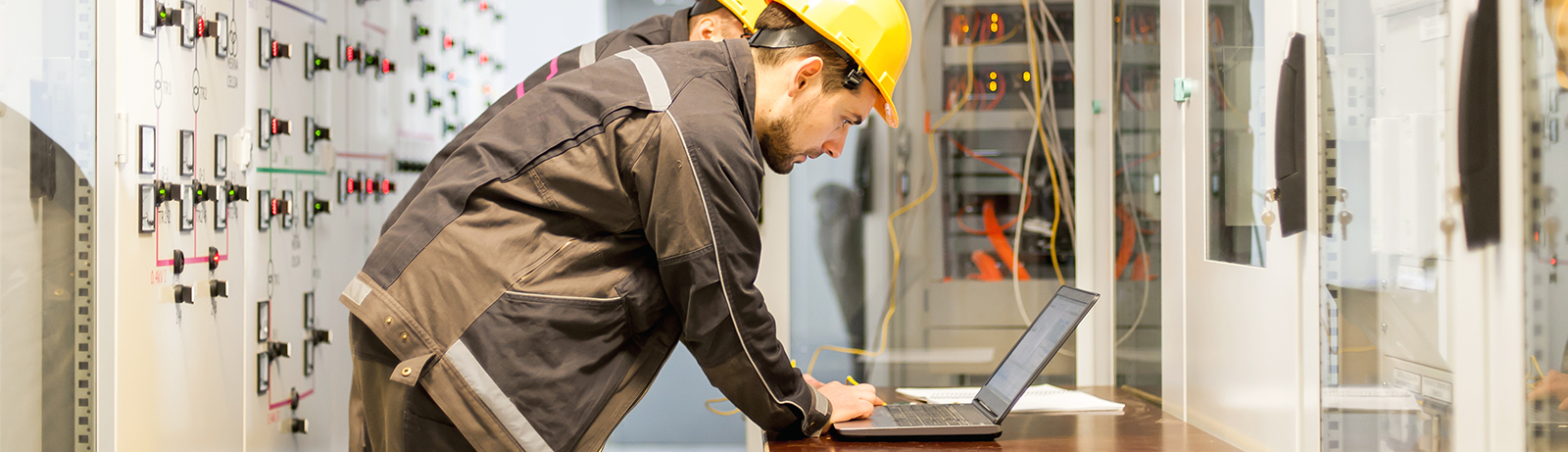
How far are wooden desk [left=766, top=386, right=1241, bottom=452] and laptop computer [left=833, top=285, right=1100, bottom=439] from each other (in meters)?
0.01

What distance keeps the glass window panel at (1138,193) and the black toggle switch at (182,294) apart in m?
1.80

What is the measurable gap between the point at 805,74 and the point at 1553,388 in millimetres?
749

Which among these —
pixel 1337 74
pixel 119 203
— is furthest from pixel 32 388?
pixel 1337 74

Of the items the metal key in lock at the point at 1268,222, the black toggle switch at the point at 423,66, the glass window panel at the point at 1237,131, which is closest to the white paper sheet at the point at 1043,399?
the glass window panel at the point at 1237,131

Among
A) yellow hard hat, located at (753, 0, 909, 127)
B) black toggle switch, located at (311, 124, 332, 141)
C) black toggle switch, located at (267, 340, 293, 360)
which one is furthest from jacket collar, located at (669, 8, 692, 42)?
black toggle switch, located at (267, 340, 293, 360)

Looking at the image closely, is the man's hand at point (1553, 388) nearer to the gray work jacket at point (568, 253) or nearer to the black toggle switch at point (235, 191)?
the gray work jacket at point (568, 253)

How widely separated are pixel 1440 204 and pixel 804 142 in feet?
2.12

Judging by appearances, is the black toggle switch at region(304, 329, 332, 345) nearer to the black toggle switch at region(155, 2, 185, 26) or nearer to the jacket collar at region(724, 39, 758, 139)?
the black toggle switch at region(155, 2, 185, 26)

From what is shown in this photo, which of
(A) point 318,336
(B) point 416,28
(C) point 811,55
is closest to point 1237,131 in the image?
(C) point 811,55

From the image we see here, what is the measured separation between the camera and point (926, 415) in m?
1.25

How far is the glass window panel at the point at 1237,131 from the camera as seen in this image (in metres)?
1.20

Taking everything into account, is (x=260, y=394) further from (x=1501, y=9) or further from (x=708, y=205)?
(x=1501, y=9)

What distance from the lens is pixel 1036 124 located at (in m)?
2.23

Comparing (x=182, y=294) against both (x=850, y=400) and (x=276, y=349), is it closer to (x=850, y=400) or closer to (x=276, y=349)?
(x=276, y=349)
